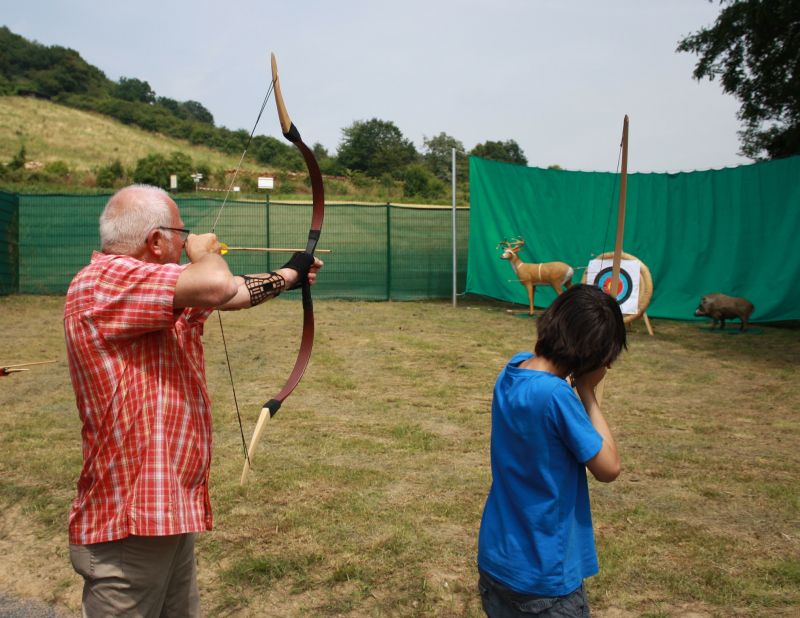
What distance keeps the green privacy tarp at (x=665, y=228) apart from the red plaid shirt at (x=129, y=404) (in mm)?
7361

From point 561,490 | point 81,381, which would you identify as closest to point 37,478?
point 81,381

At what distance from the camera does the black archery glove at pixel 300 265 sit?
1.97 meters

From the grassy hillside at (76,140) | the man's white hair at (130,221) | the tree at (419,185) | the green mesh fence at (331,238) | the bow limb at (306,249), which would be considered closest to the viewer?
the man's white hair at (130,221)

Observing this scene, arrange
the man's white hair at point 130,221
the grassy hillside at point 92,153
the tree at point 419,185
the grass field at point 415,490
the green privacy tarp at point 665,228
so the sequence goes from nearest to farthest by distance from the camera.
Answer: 1. the man's white hair at point 130,221
2. the grass field at point 415,490
3. the green privacy tarp at point 665,228
4. the grassy hillside at point 92,153
5. the tree at point 419,185

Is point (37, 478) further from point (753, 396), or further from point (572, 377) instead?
point (753, 396)

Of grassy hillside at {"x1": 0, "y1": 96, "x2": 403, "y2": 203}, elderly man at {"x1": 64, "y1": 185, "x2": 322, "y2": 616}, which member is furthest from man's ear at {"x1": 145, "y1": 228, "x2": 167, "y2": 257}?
grassy hillside at {"x1": 0, "y1": 96, "x2": 403, "y2": 203}

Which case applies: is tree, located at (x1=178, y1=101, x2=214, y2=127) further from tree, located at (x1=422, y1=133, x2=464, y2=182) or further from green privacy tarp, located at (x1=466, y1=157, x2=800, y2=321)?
green privacy tarp, located at (x1=466, y1=157, x2=800, y2=321)

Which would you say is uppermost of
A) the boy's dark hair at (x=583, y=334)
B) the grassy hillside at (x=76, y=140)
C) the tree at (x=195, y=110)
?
the tree at (x=195, y=110)

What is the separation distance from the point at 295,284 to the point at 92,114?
2090 inches

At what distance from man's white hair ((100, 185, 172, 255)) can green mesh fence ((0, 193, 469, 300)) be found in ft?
36.4

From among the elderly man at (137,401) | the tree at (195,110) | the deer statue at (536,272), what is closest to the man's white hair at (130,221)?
the elderly man at (137,401)

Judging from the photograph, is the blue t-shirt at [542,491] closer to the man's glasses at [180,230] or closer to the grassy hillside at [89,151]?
the man's glasses at [180,230]

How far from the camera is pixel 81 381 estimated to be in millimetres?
1609

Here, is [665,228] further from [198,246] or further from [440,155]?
[440,155]
